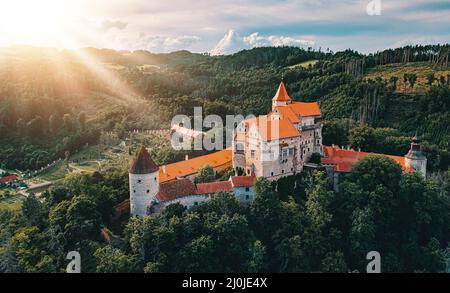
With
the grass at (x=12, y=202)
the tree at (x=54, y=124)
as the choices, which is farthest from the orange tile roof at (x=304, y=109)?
the tree at (x=54, y=124)

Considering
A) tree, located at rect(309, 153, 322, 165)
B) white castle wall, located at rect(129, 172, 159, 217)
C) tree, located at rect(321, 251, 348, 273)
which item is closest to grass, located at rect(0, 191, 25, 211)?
white castle wall, located at rect(129, 172, 159, 217)

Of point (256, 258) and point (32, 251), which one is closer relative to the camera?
point (32, 251)

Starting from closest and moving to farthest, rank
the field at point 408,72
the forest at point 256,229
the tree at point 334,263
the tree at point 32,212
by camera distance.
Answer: the forest at point 256,229 → the tree at point 334,263 → the tree at point 32,212 → the field at point 408,72

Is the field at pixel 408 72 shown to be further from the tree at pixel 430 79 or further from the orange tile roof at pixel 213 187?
the orange tile roof at pixel 213 187

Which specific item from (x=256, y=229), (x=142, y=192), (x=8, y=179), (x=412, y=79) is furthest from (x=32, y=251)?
(x=412, y=79)

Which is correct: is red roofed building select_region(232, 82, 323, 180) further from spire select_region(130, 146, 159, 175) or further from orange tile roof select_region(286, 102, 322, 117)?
spire select_region(130, 146, 159, 175)

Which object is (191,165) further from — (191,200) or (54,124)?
(54,124)
